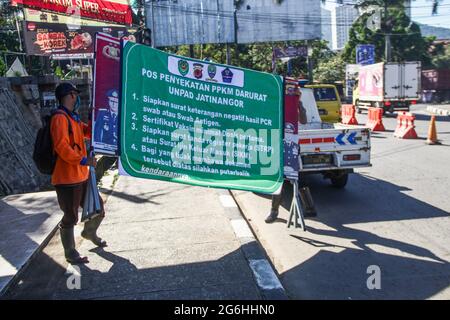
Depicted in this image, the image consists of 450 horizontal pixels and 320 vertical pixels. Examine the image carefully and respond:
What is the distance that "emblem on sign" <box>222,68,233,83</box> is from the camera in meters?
5.26

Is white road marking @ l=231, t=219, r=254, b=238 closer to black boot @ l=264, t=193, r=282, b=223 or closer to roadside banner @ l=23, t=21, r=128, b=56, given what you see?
black boot @ l=264, t=193, r=282, b=223

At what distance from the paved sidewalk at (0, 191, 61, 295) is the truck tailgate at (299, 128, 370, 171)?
12.9ft

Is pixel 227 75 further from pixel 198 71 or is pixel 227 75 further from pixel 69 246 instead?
pixel 69 246

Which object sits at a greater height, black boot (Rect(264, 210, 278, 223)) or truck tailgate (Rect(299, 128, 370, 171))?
truck tailgate (Rect(299, 128, 370, 171))

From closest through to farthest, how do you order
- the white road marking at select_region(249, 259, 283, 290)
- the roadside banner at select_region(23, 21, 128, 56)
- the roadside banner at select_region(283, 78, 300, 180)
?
the white road marking at select_region(249, 259, 283, 290)
the roadside banner at select_region(283, 78, 300, 180)
the roadside banner at select_region(23, 21, 128, 56)

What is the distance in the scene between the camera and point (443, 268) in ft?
15.1

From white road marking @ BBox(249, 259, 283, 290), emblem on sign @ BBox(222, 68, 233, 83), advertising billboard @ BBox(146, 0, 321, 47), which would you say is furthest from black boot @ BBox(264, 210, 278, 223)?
advertising billboard @ BBox(146, 0, 321, 47)

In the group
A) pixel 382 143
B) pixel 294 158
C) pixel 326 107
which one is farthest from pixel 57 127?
pixel 382 143

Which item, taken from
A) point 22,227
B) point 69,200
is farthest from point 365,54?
point 69,200

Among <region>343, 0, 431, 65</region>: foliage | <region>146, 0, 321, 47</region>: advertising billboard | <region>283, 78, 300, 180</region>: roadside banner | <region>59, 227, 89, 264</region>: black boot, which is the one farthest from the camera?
<region>343, 0, 431, 65</region>: foliage

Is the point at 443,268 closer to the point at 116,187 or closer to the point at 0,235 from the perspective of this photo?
the point at 0,235

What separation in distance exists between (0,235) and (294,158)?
3.84m

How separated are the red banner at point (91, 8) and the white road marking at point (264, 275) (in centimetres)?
1672

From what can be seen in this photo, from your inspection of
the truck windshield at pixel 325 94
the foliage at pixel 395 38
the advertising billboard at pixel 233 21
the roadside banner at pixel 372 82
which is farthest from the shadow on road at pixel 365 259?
the foliage at pixel 395 38
